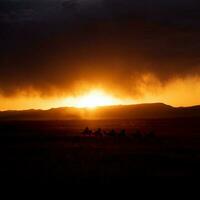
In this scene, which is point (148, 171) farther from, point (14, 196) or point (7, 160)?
point (7, 160)

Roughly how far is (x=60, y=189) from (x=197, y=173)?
6.68 m

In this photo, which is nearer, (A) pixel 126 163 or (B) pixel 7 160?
(A) pixel 126 163

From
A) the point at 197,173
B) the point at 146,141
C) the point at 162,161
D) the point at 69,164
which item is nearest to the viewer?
the point at 197,173

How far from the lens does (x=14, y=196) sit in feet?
41.9

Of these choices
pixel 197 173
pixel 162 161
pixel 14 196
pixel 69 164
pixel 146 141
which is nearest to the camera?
pixel 14 196

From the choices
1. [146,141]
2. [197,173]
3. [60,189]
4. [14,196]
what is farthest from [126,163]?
[146,141]

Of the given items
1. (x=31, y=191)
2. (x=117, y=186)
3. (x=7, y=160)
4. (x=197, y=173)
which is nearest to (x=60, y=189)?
(x=31, y=191)

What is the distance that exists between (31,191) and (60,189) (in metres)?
1.08

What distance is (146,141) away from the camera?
38.2 m

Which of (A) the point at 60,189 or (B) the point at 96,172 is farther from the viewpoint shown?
(B) the point at 96,172

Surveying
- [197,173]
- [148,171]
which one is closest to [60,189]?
[148,171]

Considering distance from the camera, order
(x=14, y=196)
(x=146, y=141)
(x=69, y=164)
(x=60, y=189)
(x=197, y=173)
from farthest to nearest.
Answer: (x=146, y=141) → (x=69, y=164) → (x=197, y=173) → (x=60, y=189) → (x=14, y=196)

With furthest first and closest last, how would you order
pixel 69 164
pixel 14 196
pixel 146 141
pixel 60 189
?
pixel 146 141, pixel 69 164, pixel 60 189, pixel 14 196

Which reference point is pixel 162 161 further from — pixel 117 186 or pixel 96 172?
pixel 117 186
